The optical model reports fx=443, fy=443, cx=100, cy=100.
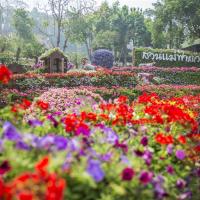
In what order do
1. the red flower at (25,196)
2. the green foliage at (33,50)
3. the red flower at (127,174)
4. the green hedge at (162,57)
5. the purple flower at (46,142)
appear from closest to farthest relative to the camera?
the red flower at (25,196), the red flower at (127,174), the purple flower at (46,142), the green hedge at (162,57), the green foliage at (33,50)

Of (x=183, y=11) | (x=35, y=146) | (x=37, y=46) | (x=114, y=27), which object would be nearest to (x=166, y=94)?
(x=35, y=146)

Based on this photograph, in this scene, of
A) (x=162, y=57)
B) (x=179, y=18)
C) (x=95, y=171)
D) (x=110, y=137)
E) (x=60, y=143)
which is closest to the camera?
(x=95, y=171)

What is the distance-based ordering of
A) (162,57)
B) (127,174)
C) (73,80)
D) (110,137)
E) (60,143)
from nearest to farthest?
(127,174), (60,143), (110,137), (73,80), (162,57)

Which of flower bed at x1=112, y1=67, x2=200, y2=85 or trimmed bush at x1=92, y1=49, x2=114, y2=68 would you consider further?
trimmed bush at x1=92, y1=49, x2=114, y2=68

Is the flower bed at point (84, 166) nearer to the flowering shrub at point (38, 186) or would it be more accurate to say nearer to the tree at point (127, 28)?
the flowering shrub at point (38, 186)

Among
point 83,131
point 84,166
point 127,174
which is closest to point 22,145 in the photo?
point 84,166

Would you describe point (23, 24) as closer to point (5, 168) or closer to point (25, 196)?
point (5, 168)

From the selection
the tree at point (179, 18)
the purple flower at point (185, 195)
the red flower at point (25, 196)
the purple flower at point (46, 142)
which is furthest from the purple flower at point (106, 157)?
the tree at point (179, 18)

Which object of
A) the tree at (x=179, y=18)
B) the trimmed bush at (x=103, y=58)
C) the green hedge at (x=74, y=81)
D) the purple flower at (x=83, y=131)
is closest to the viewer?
the purple flower at (x=83, y=131)

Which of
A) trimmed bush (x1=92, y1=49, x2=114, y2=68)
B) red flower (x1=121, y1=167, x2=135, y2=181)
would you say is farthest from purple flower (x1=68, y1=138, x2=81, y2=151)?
trimmed bush (x1=92, y1=49, x2=114, y2=68)

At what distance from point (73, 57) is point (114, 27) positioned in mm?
12235

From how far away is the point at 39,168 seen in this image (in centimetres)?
282

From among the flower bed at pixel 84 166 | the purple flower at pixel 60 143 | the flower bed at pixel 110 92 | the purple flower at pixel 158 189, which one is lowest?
the flower bed at pixel 110 92

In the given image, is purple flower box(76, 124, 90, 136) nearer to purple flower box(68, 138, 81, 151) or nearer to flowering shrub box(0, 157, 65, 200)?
purple flower box(68, 138, 81, 151)
